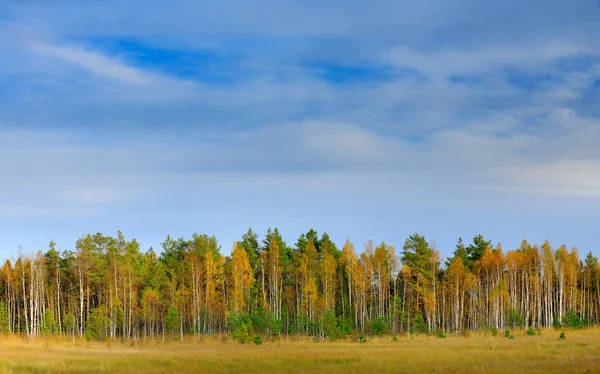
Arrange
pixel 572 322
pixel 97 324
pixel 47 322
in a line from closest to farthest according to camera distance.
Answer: pixel 572 322, pixel 97 324, pixel 47 322

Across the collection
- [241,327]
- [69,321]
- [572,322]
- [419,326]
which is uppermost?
[241,327]

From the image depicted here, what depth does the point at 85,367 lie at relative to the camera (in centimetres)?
3506

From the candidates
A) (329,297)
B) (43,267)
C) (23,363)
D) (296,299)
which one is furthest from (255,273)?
(23,363)

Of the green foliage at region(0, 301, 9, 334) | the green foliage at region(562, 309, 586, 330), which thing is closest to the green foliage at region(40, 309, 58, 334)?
the green foliage at region(0, 301, 9, 334)

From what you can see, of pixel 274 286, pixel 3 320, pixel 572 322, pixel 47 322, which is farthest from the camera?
pixel 274 286

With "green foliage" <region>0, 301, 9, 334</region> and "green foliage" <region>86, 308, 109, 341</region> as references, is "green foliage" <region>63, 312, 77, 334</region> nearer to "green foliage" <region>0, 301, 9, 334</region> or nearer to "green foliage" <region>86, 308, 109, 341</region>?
"green foliage" <region>86, 308, 109, 341</region>

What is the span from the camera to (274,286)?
91625 mm

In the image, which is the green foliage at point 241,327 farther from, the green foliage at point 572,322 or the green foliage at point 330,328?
the green foliage at point 572,322

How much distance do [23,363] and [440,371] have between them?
2573 cm

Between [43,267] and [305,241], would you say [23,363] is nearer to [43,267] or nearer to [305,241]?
[43,267]

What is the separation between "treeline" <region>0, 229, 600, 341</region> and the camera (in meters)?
84.2

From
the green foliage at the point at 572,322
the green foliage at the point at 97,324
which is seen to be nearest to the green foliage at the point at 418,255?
the green foliage at the point at 572,322

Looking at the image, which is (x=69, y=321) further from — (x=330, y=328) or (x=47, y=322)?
(x=330, y=328)

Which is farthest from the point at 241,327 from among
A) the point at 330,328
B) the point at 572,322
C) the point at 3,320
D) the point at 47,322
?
the point at 572,322
